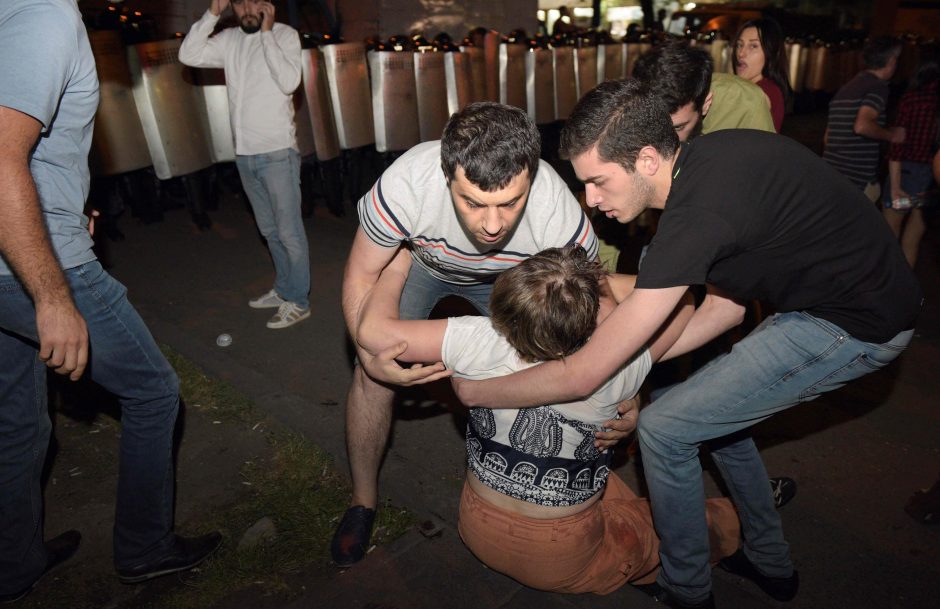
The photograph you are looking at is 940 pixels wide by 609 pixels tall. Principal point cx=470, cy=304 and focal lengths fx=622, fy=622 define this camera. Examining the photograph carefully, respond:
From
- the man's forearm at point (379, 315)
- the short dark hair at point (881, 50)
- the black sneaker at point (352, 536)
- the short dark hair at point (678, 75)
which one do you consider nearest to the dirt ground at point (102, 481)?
the black sneaker at point (352, 536)

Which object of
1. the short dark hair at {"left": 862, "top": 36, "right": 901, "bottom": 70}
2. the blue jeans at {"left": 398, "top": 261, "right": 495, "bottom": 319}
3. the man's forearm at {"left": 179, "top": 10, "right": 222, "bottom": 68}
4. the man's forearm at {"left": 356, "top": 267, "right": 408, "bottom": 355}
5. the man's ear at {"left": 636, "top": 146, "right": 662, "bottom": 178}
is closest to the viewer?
the man's ear at {"left": 636, "top": 146, "right": 662, "bottom": 178}

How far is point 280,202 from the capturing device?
429cm

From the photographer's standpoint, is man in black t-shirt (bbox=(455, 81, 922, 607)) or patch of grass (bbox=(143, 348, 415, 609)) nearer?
man in black t-shirt (bbox=(455, 81, 922, 607))

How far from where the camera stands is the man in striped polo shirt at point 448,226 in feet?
6.56

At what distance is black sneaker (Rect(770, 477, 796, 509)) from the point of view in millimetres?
2721

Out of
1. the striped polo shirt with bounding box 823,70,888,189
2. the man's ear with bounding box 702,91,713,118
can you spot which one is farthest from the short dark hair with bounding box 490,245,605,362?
the striped polo shirt with bounding box 823,70,888,189

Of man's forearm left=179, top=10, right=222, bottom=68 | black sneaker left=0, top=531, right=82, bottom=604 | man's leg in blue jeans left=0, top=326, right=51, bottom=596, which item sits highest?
man's forearm left=179, top=10, right=222, bottom=68

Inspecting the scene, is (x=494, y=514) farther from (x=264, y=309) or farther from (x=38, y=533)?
(x=264, y=309)

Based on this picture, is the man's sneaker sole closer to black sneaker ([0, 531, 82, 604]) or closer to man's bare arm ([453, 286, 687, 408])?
black sneaker ([0, 531, 82, 604])

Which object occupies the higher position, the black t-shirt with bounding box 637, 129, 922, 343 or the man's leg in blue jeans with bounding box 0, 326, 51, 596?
the black t-shirt with bounding box 637, 129, 922, 343

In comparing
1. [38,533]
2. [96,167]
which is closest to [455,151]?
[38,533]

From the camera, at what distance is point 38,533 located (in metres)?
2.28

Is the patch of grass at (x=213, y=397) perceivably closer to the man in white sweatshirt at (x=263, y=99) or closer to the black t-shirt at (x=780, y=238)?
the man in white sweatshirt at (x=263, y=99)

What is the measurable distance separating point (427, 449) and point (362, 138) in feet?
16.5
